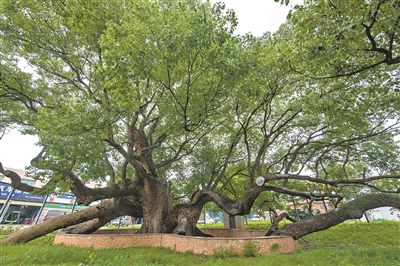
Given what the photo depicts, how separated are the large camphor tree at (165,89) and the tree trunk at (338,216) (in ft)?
0.12

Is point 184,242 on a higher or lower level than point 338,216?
lower

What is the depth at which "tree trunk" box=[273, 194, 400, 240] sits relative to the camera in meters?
7.71

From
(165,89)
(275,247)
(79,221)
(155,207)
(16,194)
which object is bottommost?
(275,247)

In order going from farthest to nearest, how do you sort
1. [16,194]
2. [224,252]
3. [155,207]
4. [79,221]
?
[16,194]
[155,207]
[79,221]
[224,252]

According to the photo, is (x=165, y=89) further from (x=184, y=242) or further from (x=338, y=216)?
(x=338, y=216)

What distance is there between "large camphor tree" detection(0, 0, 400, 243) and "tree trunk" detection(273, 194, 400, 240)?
0.04m

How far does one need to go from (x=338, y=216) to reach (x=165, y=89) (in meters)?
7.83

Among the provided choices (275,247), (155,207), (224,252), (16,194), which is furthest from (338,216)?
(16,194)

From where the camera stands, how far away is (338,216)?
309 inches

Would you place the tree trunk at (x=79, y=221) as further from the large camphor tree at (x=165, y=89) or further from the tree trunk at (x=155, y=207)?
the tree trunk at (x=155, y=207)

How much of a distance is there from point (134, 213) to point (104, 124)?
20.5ft

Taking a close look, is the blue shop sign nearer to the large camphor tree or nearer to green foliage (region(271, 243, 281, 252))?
the large camphor tree

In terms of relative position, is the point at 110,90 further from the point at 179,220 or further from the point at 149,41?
the point at 179,220

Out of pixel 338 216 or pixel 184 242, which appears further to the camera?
pixel 338 216
